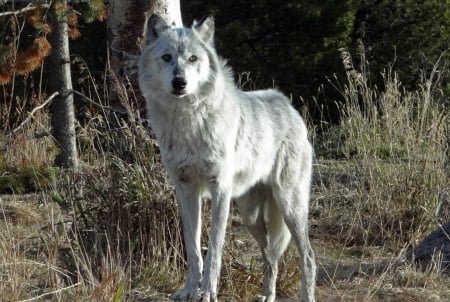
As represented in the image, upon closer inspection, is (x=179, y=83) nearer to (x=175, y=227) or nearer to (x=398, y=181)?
(x=175, y=227)

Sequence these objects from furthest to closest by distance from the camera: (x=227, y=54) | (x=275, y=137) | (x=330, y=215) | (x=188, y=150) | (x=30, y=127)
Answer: (x=227, y=54), (x=30, y=127), (x=330, y=215), (x=275, y=137), (x=188, y=150)

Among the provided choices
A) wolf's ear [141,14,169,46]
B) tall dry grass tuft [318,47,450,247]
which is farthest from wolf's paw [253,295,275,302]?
wolf's ear [141,14,169,46]

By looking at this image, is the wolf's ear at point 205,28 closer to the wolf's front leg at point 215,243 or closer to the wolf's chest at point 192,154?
the wolf's chest at point 192,154

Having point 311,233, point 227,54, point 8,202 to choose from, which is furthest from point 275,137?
point 227,54

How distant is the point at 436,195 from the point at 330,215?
0.93 metres

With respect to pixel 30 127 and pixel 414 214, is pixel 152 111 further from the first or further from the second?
pixel 30 127

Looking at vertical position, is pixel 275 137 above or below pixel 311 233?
above

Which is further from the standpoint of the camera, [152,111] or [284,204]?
[284,204]

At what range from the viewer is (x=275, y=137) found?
17.5 feet

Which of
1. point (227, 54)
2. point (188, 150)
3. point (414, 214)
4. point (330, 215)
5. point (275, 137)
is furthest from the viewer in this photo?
point (227, 54)

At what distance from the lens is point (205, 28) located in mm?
5047

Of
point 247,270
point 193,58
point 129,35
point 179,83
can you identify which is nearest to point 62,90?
point 129,35

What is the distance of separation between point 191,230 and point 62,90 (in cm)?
402

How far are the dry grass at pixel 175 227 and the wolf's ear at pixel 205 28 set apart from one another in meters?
0.79
